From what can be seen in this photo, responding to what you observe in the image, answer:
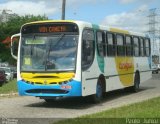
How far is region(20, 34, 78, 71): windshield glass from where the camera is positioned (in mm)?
16266

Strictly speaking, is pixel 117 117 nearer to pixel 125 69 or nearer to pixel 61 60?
pixel 61 60

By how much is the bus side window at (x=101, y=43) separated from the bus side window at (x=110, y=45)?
23.0 inches

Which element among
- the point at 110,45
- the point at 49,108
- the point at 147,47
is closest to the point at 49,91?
the point at 49,108

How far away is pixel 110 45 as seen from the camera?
65.1 feet

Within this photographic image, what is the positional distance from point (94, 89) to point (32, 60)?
2.52m

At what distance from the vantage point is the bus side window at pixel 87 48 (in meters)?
16.6

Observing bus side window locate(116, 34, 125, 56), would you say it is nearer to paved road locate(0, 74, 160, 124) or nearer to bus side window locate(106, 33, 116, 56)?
bus side window locate(106, 33, 116, 56)

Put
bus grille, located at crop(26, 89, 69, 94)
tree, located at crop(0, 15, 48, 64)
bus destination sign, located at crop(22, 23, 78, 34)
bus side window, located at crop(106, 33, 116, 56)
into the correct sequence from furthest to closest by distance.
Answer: tree, located at crop(0, 15, 48, 64) → bus side window, located at crop(106, 33, 116, 56) → bus destination sign, located at crop(22, 23, 78, 34) → bus grille, located at crop(26, 89, 69, 94)

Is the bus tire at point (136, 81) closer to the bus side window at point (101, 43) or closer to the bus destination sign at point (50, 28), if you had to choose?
the bus side window at point (101, 43)

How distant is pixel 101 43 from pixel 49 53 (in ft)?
9.46

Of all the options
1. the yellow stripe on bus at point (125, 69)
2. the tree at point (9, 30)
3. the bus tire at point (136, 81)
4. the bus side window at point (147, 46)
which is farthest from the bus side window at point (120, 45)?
the tree at point (9, 30)

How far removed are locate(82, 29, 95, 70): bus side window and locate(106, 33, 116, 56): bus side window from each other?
1.97 m

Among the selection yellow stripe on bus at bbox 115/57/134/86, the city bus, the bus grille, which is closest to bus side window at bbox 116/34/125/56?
yellow stripe on bus at bbox 115/57/134/86

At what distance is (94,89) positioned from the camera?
17.5 meters
